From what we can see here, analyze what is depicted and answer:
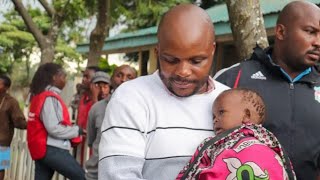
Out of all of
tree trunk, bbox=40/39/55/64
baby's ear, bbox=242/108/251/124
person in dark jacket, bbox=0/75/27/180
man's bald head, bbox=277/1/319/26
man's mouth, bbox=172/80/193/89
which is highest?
man's bald head, bbox=277/1/319/26

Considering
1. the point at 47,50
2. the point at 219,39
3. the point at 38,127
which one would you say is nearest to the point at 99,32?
the point at 47,50

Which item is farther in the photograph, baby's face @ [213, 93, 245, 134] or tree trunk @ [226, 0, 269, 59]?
tree trunk @ [226, 0, 269, 59]

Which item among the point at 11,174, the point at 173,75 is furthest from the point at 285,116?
the point at 11,174

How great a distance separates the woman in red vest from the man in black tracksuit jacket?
9.63ft

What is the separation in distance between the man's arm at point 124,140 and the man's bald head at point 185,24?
265 millimetres

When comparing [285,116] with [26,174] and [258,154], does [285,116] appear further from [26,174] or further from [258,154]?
[26,174]

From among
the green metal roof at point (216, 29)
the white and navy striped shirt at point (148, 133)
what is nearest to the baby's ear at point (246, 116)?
the white and navy striped shirt at point (148, 133)

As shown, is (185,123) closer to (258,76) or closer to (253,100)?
(253,100)

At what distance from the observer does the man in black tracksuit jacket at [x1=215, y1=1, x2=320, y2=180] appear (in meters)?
2.68

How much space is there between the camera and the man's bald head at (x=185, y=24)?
1.92 m

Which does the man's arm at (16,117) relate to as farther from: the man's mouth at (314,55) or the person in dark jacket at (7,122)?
the man's mouth at (314,55)

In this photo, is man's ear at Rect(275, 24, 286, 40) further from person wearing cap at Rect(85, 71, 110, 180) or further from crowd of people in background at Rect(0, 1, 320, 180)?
person wearing cap at Rect(85, 71, 110, 180)

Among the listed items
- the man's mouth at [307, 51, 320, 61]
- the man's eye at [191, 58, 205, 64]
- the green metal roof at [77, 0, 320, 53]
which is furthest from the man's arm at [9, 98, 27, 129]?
the man's eye at [191, 58, 205, 64]

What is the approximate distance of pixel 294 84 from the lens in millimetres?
2783
